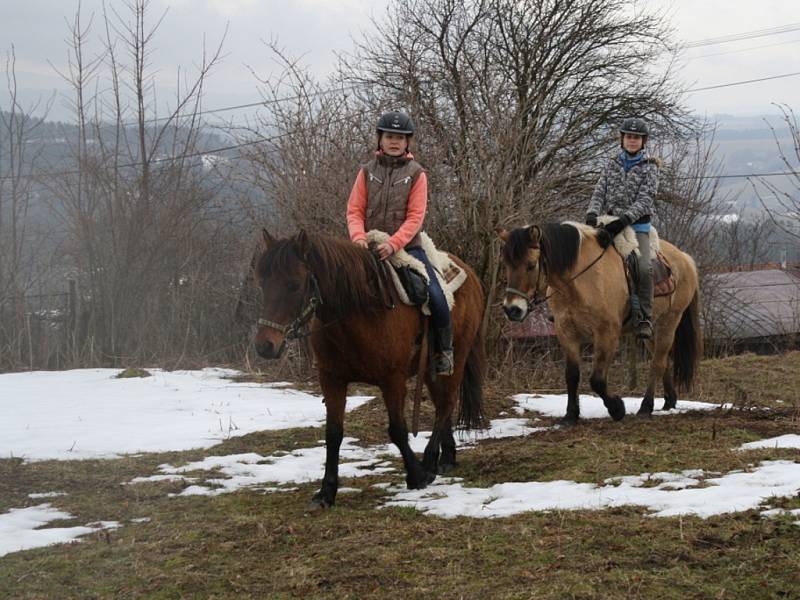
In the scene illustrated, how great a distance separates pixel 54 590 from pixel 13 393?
24.2ft

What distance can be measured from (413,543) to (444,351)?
79.7 inches

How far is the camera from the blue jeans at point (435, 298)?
20.6 feet

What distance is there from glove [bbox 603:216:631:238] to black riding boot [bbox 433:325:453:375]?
2.99m

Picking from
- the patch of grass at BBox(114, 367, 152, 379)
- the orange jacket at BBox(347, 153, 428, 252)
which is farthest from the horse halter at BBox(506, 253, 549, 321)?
the patch of grass at BBox(114, 367, 152, 379)

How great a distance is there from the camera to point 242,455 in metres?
7.78

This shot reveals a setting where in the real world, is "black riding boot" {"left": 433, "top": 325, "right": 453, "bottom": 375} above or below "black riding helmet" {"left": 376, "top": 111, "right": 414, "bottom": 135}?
below

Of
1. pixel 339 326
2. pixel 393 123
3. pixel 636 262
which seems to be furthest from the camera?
pixel 636 262

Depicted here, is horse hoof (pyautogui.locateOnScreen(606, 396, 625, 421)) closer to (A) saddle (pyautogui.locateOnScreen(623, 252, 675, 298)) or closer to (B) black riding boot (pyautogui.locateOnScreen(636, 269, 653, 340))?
(B) black riding boot (pyautogui.locateOnScreen(636, 269, 653, 340))

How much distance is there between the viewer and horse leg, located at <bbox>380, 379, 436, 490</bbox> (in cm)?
602

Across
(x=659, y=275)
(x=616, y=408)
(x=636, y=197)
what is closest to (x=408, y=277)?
(x=616, y=408)

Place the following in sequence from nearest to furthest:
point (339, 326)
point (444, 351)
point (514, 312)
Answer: point (339, 326) → point (444, 351) → point (514, 312)

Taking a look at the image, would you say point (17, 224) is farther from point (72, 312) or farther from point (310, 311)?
point (310, 311)

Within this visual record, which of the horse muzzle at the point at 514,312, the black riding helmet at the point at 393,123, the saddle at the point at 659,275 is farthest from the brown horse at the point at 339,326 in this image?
the saddle at the point at 659,275

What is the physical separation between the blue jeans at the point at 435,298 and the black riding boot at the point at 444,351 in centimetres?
5
